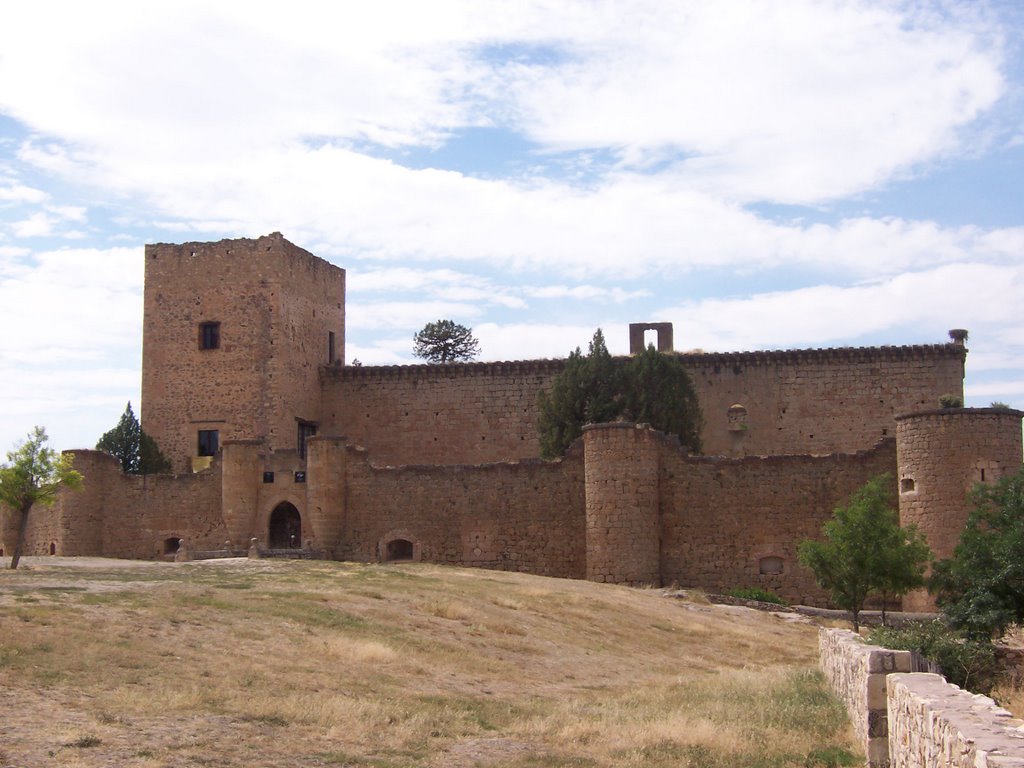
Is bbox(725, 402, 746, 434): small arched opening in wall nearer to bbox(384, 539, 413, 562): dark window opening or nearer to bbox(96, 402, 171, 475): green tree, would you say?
bbox(384, 539, 413, 562): dark window opening

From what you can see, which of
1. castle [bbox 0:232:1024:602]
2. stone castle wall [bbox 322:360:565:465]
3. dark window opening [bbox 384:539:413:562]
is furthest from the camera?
stone castle wall [bbox 322:360:565:465]

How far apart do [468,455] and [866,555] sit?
1965 centimetres

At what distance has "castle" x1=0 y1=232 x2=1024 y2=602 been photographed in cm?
3012

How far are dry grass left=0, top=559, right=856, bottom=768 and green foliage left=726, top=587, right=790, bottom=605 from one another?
5.55 meters

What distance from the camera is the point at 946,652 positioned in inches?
615

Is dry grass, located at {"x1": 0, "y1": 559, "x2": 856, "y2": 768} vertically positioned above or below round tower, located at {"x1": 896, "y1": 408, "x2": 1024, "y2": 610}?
below

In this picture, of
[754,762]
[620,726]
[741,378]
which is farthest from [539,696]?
[741,378]

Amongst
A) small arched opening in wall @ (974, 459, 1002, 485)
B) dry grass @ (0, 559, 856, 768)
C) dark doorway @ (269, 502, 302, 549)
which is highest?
small arched opening in wall @ (974, 459, 1002, 485)

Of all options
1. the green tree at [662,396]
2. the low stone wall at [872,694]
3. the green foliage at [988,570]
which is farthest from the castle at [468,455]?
the low stone wall at [872,694]

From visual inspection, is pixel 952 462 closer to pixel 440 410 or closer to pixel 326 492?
pixel 326 492

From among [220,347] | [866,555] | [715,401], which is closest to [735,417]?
[715,401]

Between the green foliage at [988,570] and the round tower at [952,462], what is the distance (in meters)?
2.84

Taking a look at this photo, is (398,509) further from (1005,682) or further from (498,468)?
(1005,682)

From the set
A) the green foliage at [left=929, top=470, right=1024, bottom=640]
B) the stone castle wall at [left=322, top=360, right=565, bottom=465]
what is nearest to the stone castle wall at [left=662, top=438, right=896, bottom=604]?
the green foliage at [left=929, top=470, right=1024, bottom=640]
